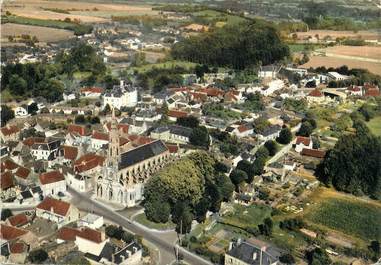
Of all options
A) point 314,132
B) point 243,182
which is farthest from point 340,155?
point 314,132

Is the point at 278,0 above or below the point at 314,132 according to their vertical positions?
above

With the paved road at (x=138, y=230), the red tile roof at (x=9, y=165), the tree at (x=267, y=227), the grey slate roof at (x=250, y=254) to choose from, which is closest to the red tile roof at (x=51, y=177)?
the paved road at (x=138, y=230)

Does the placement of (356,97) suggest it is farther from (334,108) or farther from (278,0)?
(278,0)

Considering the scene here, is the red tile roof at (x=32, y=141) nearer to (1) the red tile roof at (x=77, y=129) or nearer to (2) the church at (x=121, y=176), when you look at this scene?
(1) the red tile roof at (x=77, y=129)

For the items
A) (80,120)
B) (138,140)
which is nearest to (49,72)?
(80,120)

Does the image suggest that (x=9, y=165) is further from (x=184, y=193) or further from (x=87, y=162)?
(x=184, y=193)

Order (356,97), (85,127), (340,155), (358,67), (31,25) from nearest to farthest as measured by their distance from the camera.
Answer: (340,155) < (85,127) < (356,97) < (358,67) < (31,25)

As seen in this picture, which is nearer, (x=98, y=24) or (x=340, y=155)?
(x=340, y=155)

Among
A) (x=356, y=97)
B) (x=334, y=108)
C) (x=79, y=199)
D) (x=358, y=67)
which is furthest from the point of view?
(x=358, y=67)
